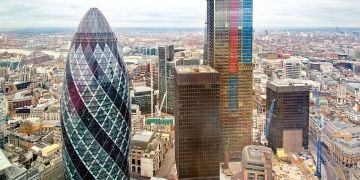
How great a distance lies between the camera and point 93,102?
23.2ft

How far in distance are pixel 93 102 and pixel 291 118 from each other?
8.55 meters

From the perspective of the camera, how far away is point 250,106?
1307cm

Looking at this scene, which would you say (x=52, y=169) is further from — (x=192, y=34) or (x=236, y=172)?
(x=192, y=34)

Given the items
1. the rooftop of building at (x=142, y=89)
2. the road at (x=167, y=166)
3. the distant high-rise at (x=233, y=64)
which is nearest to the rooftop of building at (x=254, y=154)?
the distant high-rise at (x=233, y=64)

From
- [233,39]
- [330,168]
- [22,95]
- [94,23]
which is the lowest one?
[330,168]

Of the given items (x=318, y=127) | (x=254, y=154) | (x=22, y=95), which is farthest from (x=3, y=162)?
(x=318, y=127)

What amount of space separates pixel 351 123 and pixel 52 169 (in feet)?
32.7

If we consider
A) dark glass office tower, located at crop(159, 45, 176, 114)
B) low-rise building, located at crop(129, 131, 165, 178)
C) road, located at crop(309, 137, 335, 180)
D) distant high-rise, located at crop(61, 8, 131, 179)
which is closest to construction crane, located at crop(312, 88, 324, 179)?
road, located at crop(309, 137, 335, 180)

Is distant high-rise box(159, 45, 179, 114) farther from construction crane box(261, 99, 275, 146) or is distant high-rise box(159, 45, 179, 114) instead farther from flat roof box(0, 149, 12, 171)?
flat roof box(0, 149, 12, 171)

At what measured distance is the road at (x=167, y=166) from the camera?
1126 centimetres

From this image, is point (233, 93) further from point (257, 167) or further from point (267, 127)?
point (257, 167)

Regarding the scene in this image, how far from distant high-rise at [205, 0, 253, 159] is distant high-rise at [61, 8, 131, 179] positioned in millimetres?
5969

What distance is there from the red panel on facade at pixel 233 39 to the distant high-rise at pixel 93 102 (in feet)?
19.9

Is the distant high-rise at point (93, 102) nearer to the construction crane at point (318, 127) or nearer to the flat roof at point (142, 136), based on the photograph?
the flat roof at point (142, 136)
